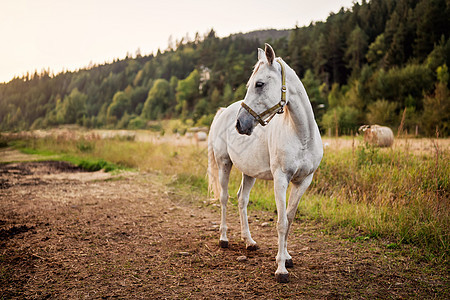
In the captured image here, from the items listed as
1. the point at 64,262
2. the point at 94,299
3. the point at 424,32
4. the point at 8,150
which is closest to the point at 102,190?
the point at 64,262

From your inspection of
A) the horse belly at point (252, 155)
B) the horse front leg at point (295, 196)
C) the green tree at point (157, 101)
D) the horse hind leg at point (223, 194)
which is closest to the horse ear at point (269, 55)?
the horse belly at point (252, 155)

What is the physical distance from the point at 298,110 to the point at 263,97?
0.44m

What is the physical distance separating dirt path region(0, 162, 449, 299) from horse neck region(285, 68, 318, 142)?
1.54 m

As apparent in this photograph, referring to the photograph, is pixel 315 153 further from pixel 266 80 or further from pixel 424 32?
pixel 424 32

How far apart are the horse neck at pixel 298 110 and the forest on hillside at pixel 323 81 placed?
254 centimetres

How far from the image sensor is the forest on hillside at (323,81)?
19.2 m

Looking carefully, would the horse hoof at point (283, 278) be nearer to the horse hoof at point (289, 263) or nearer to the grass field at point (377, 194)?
the horse hoof at point (289, 263)

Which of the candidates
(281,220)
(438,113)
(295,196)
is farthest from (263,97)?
(438,113)

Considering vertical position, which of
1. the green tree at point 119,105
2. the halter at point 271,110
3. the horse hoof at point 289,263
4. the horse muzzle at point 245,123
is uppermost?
the green tree at point 119,105

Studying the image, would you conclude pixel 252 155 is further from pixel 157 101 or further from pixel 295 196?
pixel 157 101

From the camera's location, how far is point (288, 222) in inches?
119

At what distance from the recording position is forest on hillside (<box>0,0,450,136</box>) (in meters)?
19.2

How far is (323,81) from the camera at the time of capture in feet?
120

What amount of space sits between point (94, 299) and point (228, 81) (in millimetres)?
38551
